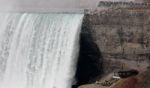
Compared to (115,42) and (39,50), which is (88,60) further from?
(39,50)

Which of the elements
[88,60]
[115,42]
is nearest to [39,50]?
[88,60]

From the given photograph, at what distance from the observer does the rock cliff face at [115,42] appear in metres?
28.7

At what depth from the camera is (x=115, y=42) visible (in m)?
29.9

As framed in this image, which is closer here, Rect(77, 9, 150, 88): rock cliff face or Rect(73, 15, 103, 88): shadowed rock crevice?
Rect(77, 9, 150, 88): rock cliff face

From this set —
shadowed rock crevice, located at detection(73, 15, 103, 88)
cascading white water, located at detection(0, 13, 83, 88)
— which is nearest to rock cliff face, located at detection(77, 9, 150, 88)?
shadowed rock crevice, located at detection(73, 15, 103, 88)

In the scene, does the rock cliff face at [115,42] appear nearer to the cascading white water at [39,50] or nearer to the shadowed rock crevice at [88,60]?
the shadowed rock crevice at [88,60]

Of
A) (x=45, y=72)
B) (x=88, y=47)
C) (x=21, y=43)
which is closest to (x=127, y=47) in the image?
(x=88, y=47)

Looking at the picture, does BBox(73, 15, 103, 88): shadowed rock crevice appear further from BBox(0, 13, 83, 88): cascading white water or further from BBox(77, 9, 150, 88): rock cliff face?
BBox(0, 13, 83, 88): cascading white water

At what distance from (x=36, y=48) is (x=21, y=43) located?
1.44 meters

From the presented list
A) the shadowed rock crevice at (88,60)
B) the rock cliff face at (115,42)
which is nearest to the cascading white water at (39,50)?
the shadowed rock crevice at (88,60)

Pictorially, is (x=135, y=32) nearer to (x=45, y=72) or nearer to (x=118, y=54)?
(x=118, y=54)

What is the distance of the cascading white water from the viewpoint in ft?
103

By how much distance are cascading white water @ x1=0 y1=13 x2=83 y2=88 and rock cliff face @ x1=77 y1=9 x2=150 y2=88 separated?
79cm

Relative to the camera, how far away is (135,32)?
29094 mm
